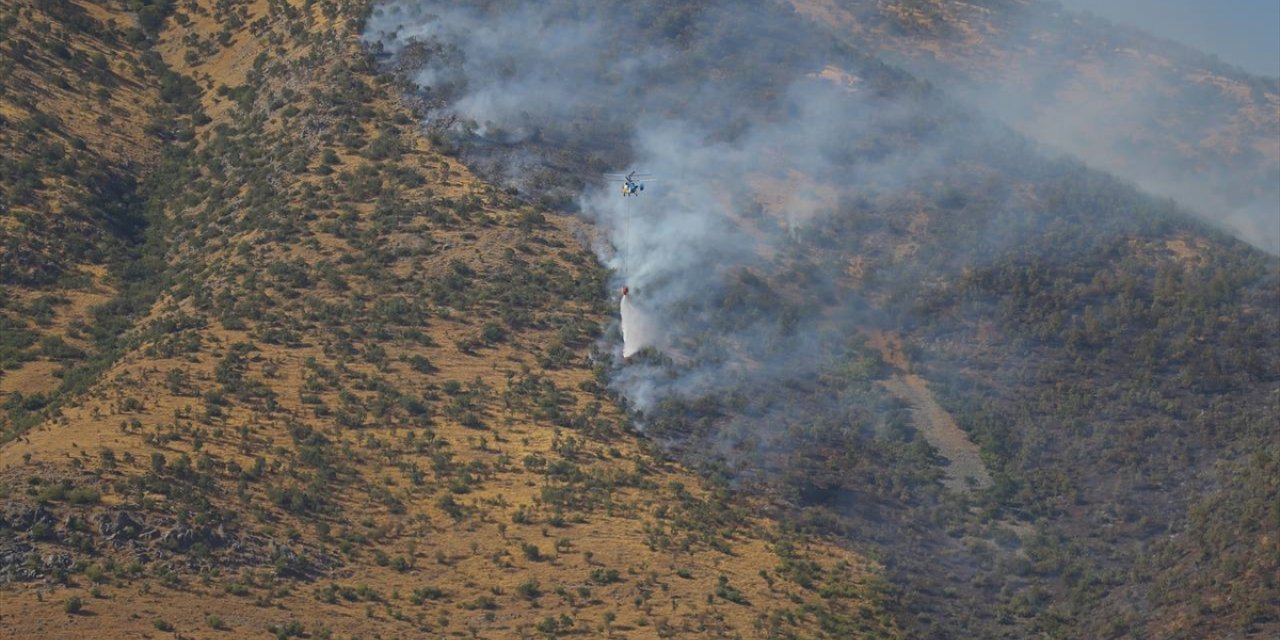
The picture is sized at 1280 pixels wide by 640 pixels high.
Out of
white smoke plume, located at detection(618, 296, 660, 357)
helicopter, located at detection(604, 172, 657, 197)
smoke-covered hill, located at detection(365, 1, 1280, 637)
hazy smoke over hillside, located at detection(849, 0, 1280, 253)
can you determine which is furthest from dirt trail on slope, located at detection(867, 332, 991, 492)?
hazy smoke over hillside, located at detection(849, 0, 1280, 253)

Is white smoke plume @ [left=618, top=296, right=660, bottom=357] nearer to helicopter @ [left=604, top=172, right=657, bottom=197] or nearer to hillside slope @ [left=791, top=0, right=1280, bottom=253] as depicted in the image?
helicopter @ [left=604, top=172, right=657, bottom=197]

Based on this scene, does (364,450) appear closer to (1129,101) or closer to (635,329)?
(635,329)

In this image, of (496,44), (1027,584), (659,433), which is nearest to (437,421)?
(659,433)

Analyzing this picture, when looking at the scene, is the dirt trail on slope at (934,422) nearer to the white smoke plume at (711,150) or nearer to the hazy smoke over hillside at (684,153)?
the white smoke plume at (711,150)

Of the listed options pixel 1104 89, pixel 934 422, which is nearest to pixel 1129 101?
pixel 1104 89

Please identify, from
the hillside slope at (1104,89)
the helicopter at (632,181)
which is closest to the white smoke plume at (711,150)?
the helicopter at (632,181)

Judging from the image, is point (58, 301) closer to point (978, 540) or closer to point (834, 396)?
point (834, 396)
